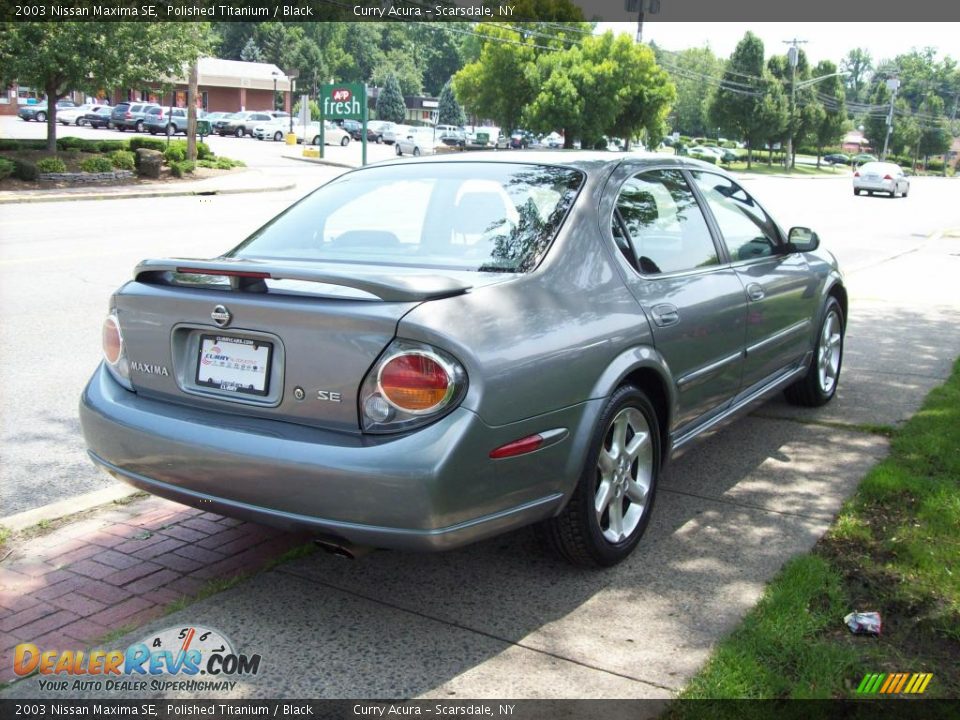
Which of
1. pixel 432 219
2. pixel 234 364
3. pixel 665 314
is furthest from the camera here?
pixel 432 219

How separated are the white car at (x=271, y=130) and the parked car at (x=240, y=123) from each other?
0.53 metres

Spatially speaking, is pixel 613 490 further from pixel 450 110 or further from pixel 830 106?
pixel 450 110

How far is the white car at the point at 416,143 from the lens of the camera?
50894 mm


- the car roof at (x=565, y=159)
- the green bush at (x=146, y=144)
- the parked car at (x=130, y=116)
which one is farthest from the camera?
the parked car at (x=130, y=116)

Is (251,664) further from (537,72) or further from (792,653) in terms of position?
(537,72)

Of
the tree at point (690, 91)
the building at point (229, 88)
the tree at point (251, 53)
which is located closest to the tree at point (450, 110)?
the building at point (229, 88)

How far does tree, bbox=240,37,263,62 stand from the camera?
10694 cm

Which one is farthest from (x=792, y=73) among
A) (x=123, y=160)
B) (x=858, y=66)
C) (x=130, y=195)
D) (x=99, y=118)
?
(x=858, y=66)

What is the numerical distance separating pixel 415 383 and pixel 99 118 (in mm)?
58257

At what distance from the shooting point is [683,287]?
426 centimetres

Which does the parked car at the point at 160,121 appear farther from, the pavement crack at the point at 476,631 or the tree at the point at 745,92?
the pavement crack at the point at 476,631

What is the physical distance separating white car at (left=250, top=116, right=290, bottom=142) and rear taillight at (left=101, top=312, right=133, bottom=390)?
59271 millimetres

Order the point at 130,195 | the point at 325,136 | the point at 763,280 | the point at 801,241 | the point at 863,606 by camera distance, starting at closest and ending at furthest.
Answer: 1. the point at 863,606
2. the point at 763,280
3. the point at 801,241
4. the point at 130,195
5. the point at 325,136

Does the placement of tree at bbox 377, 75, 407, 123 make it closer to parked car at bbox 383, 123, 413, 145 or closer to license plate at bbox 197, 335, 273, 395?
parked car at bbox 383, 123, 413, 145
